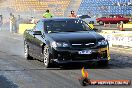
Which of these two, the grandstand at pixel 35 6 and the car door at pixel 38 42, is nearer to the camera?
the car door at pixel 38 42

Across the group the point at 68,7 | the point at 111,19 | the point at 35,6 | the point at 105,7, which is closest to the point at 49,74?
the point at 111,19

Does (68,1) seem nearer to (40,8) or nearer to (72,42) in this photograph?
(40,8)

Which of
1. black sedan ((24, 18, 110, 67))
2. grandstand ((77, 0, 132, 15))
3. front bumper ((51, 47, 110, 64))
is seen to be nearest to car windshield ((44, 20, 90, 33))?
black sedan ((24, 18, 110, 67))

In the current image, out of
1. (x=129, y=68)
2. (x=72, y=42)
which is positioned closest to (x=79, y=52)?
(x=72, y=42)

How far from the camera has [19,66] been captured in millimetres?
12125

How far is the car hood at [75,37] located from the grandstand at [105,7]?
176ft

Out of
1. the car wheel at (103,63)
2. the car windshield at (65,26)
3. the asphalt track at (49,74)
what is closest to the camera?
the asphalt track at (49,74)

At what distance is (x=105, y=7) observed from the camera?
6538 cm

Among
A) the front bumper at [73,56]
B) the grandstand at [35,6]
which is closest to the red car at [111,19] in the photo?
the grandstand at [35,6]

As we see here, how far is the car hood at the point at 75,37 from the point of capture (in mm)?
11234

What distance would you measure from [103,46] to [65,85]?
337 centimetres

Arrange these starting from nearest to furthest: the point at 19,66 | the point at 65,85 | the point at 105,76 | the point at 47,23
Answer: the point at 65,85, the point at 105,76, the point at 19,66, the point at 47,23

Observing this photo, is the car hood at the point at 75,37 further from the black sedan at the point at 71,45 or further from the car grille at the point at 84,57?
the car grille at the point at 84,57

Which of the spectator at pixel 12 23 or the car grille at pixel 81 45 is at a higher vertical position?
the car grille at pixel 81 45
